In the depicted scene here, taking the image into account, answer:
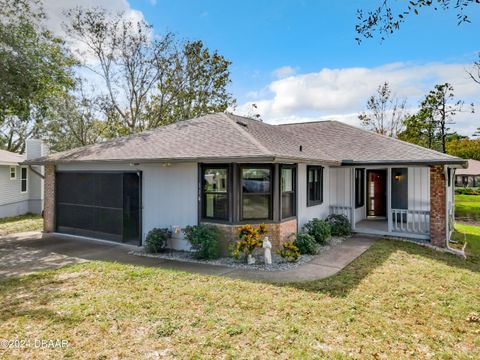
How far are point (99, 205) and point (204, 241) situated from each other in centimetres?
507

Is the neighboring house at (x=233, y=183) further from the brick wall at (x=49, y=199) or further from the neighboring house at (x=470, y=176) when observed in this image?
the neighboring house at (x=470, y=176)

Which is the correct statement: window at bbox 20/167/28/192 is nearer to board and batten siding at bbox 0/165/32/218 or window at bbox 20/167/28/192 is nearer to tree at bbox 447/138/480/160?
board and batten siding at bbox 0/165/32/218

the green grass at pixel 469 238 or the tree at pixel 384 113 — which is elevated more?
the tree at pixel 384 113

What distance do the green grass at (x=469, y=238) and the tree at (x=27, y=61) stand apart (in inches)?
674

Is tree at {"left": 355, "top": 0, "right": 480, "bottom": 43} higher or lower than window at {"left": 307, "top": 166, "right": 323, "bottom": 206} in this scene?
higher

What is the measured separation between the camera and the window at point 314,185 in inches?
420

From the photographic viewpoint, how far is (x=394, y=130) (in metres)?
33.8

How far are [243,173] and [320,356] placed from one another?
209 inches

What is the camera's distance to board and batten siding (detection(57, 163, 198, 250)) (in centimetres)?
898

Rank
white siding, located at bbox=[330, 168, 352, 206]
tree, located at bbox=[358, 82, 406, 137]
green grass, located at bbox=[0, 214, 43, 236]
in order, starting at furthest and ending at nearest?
tree, located at bbox=[358, 82, 406, 137] < green grass, located at bbox=[0, 214, 43, 236] < white siding, located at bbox=[330, 168, 352, 206]

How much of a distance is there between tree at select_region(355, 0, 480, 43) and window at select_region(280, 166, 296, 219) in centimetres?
473

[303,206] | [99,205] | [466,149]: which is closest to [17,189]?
[99,205]

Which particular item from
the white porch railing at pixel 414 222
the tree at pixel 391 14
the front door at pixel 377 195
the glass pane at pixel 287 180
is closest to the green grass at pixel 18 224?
the glass pane at pixel 287 180

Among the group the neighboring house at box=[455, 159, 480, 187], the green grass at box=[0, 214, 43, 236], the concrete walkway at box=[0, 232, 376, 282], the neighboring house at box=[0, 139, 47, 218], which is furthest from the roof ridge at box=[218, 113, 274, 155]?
the neighboring house at box=[455, 159, 480, 187]
